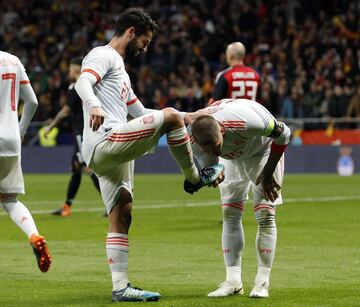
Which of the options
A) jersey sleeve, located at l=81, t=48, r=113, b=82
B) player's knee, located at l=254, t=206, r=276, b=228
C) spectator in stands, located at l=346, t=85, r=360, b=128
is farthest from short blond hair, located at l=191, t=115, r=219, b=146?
spectator in stands, located at l=346, t=85, r=360, b=128

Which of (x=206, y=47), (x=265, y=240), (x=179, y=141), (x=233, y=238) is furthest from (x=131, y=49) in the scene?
(x=206, y=47)

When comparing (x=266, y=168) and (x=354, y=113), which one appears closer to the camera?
(x=266, y=168)

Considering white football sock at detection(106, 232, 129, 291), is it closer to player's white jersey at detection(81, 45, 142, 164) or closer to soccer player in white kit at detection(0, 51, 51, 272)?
player's white jersey at detection(81, 45, 142, 164)

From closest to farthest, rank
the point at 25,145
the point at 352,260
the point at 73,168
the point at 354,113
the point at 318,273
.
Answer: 1. the point at 318,273
2. the point at 352,260
3. the point at 73,168
4. the point at 354,113
5. the point at 25,145

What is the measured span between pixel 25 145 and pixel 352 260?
2136cm

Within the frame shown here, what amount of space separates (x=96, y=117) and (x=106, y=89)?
75cm

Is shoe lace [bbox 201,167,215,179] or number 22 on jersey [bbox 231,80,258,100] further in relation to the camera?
number 22 on jersey [bbox 231,80,258,100]

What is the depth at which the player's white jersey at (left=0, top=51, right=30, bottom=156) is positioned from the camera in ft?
29.2

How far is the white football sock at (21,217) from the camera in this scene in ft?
28.1

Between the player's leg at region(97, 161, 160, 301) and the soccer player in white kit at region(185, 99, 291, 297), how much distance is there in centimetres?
64

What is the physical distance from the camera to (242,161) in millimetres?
8586

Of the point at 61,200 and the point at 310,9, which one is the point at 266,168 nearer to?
the point at 61,200

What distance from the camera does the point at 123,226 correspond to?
27.2 ft

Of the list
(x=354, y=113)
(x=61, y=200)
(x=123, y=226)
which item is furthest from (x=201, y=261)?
(x=354, y=113)
